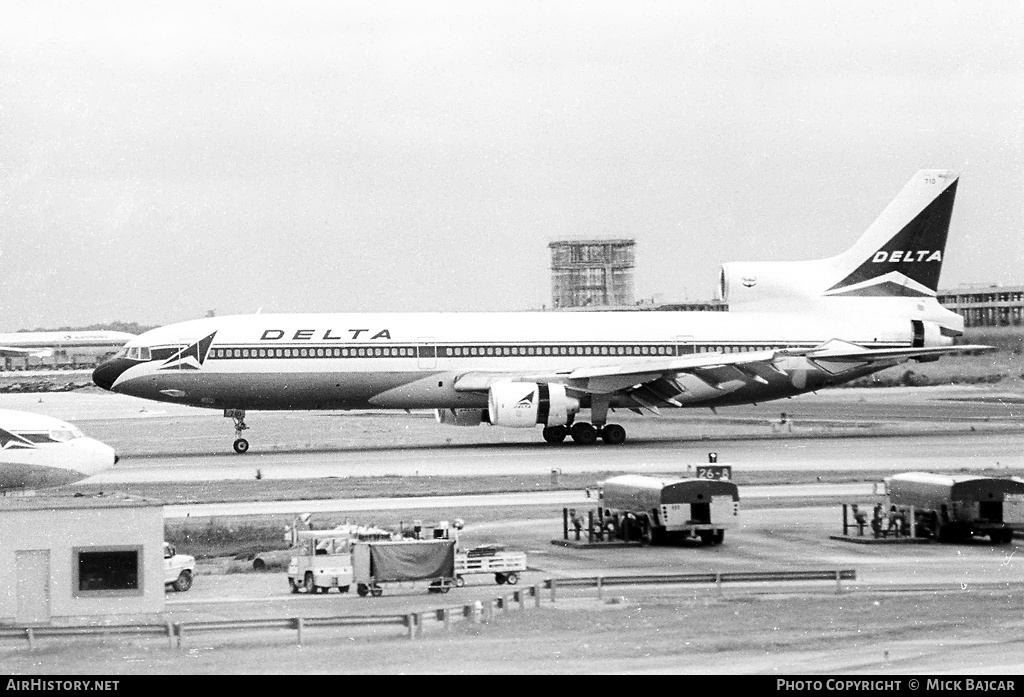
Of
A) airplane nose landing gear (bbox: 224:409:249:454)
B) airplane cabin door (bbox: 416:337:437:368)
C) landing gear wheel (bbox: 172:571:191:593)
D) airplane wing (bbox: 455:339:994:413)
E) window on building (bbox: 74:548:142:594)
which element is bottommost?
landing gear wheel (bbox: 172:571:191:593)

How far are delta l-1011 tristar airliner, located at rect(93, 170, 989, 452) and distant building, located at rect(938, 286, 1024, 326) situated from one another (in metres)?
11.4

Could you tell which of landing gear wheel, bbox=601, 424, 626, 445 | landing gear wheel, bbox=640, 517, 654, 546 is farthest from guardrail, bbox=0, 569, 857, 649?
landing gear wheel, bbox=601, 424, 626, 445

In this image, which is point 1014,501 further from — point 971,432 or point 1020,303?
point 1020,303

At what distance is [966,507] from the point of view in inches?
1216

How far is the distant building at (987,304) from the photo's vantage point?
71812 mm

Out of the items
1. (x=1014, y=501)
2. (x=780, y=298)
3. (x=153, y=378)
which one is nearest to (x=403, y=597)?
(x=1014, y=501)

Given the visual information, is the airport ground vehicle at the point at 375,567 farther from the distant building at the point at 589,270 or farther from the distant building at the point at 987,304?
the distant building at the point at 589,270

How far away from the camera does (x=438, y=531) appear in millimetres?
28328

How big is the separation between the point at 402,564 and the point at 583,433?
28.2 metres

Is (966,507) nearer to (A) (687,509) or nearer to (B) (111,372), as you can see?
(A) (687,509)

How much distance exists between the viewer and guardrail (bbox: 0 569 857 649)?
851 inches

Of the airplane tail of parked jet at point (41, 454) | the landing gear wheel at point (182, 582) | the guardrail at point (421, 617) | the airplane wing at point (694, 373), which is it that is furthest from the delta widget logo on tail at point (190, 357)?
the guardrail at point (421, 617)

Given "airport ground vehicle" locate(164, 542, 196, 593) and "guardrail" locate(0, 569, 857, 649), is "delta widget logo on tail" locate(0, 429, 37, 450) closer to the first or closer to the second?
"airport ground vehicle" locate(164, 542, 196, 593)

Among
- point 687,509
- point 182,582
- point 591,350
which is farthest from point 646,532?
point 591,350
